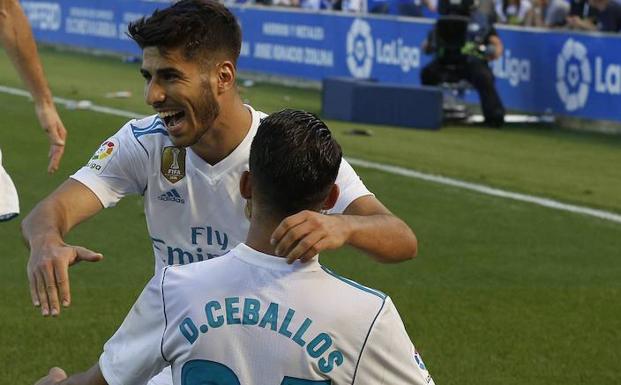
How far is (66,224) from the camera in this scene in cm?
496

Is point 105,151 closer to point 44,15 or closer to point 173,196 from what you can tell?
point 173,196

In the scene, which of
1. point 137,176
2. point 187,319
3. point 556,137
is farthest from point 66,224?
point 556,137

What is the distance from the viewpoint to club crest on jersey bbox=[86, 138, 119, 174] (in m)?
5.34

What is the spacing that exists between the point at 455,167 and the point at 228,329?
1140 cm

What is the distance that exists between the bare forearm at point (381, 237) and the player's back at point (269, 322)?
330 mm

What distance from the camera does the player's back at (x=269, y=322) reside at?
3852 millimetres

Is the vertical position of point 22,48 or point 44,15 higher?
point 22,48

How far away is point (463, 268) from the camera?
Result: 10.1 m

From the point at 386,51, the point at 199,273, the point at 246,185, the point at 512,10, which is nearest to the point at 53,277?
the point at 199,273

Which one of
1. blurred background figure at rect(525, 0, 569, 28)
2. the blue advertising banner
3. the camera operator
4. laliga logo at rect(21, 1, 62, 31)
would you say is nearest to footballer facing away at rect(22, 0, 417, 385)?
the blue advertising banner

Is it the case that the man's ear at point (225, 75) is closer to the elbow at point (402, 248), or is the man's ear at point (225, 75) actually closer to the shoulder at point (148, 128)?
the shoulder at point (148, 128)

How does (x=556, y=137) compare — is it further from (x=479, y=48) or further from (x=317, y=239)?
(x=317, y=239)

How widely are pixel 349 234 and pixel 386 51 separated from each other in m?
18.7

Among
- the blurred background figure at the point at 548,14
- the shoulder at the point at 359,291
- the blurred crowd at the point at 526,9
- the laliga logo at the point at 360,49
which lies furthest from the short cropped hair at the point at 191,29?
the laliga logo at the point at 360,49
